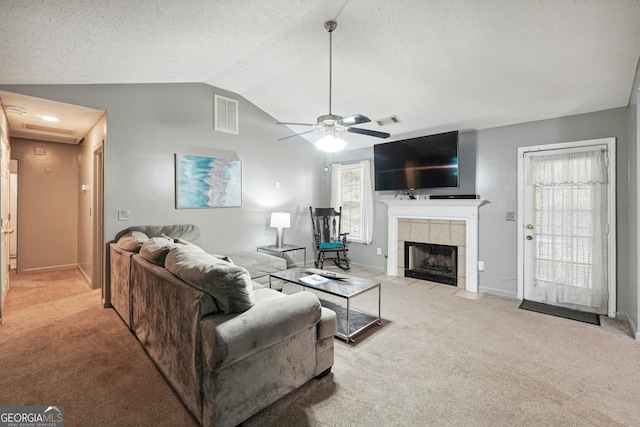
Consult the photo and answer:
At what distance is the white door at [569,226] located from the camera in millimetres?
3416

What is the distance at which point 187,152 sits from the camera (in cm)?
422

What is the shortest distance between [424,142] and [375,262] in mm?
2314

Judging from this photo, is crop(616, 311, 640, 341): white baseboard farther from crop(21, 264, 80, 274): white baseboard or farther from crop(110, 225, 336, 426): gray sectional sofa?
crop(21, 264, 80, 274): white baseboard

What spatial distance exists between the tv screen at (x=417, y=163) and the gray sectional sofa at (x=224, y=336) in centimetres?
319

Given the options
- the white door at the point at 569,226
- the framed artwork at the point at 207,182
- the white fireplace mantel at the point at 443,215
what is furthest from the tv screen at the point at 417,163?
the framed artwork at the point at 207,182

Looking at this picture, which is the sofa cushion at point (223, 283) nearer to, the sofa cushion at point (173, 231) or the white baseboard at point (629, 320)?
the sofa cushion at point (173, 231)

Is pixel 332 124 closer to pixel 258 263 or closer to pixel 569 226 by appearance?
pixel 258 263

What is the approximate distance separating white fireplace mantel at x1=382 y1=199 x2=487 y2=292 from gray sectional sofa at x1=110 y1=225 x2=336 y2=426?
10.2 ft

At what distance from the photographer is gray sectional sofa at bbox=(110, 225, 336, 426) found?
1.52m

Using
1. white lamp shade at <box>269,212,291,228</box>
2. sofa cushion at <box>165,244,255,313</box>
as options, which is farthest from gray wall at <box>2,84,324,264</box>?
sofa cushion at <box>165,244,255,313</box>

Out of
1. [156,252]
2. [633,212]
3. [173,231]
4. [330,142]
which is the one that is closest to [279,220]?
[173,231]

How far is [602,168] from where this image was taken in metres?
3.42

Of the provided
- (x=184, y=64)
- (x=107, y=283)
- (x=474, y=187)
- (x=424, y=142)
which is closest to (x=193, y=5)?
(x=184, y=64)

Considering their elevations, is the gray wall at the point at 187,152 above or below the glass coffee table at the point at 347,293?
above
